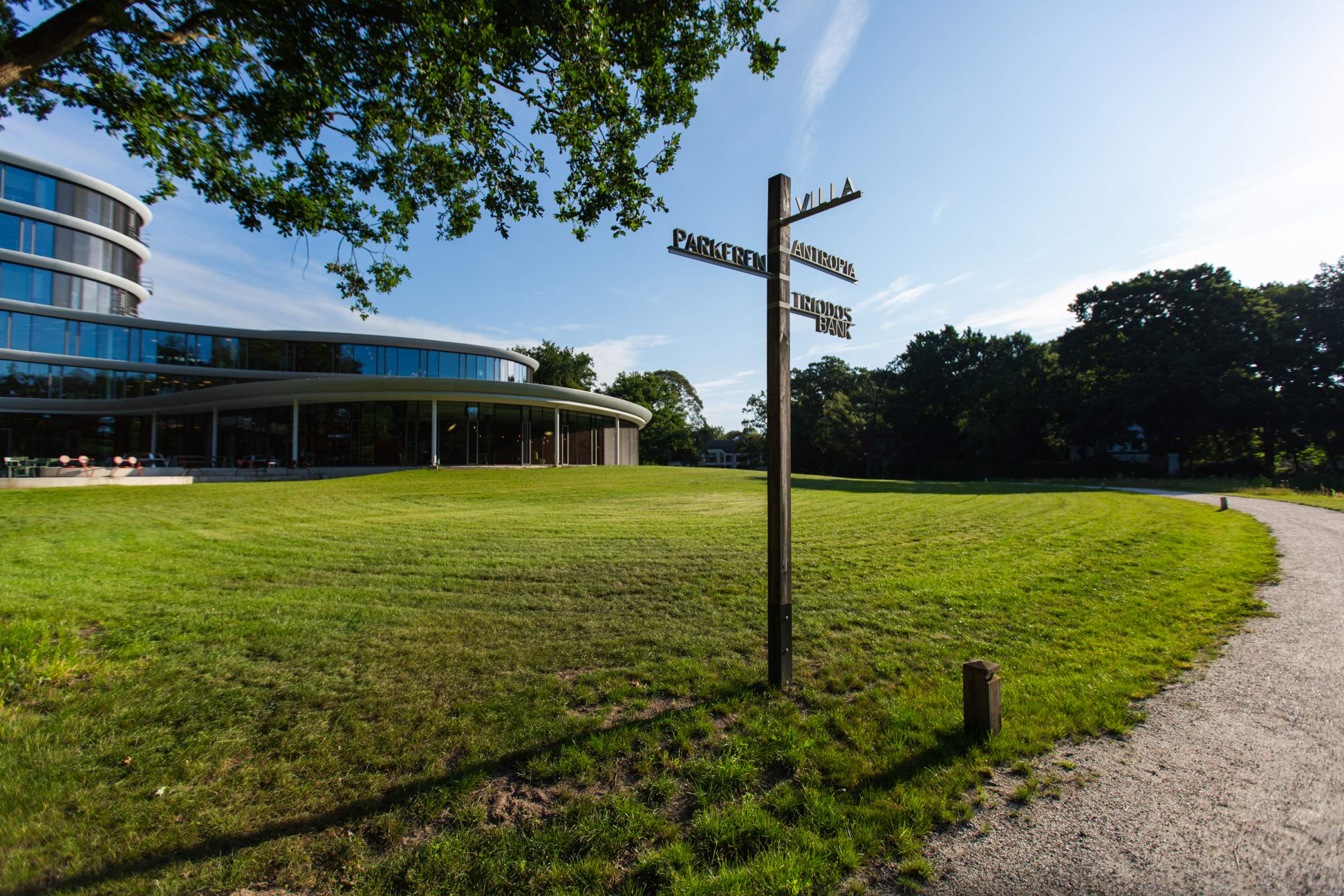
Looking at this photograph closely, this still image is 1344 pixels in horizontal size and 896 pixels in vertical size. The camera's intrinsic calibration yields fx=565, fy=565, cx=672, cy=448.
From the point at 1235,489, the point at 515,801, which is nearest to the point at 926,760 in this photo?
the point at 515,801

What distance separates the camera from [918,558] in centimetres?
948

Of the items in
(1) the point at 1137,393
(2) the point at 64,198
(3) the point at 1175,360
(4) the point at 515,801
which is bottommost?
(4) the point at 515,801

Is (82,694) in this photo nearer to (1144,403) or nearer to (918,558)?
(918,558)

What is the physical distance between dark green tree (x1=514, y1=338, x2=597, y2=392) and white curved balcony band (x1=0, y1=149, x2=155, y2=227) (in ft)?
112

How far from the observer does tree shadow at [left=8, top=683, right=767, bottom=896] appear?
246 centimetres

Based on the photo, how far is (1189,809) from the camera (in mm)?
3016

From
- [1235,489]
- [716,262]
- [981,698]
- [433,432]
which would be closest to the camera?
[981,698]

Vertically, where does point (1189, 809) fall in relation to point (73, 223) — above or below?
below

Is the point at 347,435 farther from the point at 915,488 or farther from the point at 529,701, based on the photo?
the point at 529,701

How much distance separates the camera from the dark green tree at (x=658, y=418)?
71.6 meters

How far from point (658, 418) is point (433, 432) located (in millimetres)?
45613

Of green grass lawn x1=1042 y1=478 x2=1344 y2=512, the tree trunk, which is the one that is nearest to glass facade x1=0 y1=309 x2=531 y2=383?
the tree trunk

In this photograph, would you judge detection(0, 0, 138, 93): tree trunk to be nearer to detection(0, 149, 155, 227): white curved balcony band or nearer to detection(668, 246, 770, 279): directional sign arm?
detection(668, 246, 770, 279): directional sign arm

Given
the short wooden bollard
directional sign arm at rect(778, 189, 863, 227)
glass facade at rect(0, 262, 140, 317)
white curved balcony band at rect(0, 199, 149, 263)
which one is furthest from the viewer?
glass facade at rect(0, 262, 140, 317)
